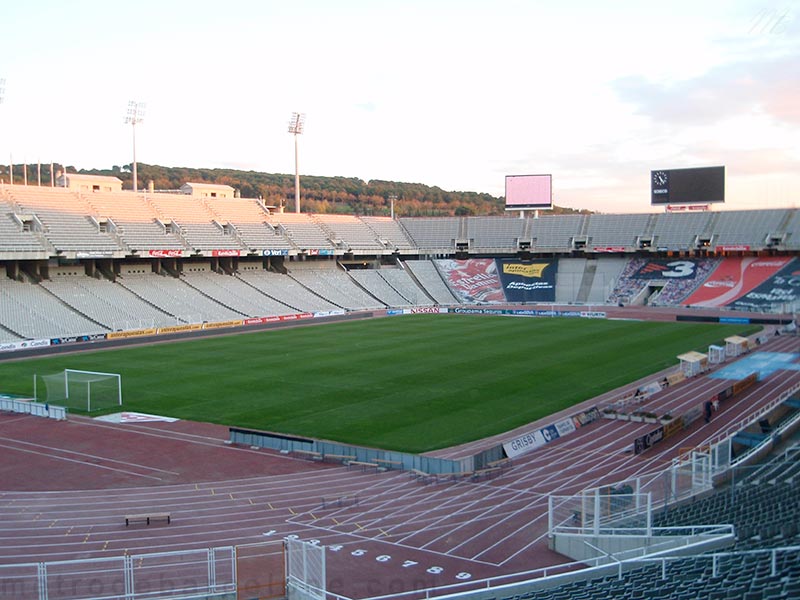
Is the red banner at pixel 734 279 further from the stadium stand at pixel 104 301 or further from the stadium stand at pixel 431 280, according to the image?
the stadium stand at pixel 104 301

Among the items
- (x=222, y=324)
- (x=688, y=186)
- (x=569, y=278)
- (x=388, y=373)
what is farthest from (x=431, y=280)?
(x=388, y=373)

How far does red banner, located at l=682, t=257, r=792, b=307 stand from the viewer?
225ft

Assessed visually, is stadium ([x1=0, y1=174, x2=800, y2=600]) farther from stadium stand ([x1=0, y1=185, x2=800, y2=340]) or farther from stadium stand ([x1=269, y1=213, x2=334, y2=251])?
stadium stand ([x1=269, y1=213, x2=334, y2=251])

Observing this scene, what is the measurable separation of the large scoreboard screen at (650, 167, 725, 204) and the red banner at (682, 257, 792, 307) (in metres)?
6.83

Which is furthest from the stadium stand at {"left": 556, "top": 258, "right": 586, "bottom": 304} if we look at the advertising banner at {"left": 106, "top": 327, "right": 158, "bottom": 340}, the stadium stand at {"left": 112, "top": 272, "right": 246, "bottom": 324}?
the advertising banner at {"left": 106, "top": 327, "right": 158, "bottom": 340}

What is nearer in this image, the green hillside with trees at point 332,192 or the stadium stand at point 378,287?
the stadium stand at point 378,287

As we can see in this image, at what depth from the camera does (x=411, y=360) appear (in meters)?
40.2

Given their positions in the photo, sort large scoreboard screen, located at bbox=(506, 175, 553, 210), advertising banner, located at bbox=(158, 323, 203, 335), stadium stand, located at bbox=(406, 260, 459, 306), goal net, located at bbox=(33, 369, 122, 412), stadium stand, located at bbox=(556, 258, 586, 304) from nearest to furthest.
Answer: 1. goal net, located at bbox=(33, 369, 122, 412)
2. advertising banner, located at bbox=(158, 323, 203, 335)
3. stadium stand, located at bbox=(556, 258, 586, 304)
4. stadium stand, located at bbox=(406, 260, 459, 306)
5. large scoreboard screen, located at bbox=(506, 175, 553, 210)

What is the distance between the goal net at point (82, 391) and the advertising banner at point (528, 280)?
51907 mm

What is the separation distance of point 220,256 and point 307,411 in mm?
40986

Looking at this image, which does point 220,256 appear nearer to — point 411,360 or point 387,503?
point 411,360

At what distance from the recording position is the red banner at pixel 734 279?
6856cm

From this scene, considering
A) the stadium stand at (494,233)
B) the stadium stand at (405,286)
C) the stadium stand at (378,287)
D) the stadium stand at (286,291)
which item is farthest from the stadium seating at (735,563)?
the stadium stand at (494,233)

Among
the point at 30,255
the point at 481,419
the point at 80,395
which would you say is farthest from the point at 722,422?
the point at 30,255
